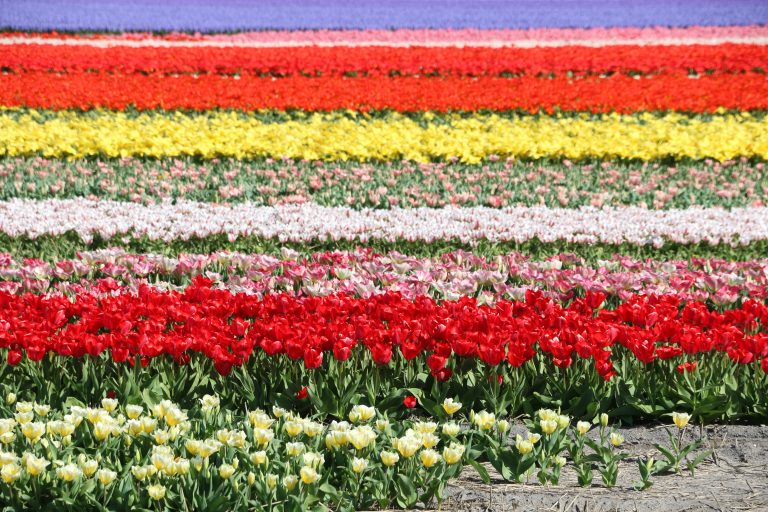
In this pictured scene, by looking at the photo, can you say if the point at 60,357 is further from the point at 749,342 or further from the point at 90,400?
the point at 749,342

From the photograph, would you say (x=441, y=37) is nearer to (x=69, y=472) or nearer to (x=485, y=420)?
(x=485, y=420)

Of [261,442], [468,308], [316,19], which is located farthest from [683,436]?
[316,19]

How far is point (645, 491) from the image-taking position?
117 inches

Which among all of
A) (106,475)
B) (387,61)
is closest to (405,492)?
(106,475)

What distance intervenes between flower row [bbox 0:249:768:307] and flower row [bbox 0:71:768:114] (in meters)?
9.01

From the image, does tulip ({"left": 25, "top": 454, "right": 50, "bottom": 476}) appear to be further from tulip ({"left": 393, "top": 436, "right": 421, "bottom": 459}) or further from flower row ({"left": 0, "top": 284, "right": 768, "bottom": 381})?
tulip ({"left": 393, "top": 436, "right": 421, "bottom": 459})

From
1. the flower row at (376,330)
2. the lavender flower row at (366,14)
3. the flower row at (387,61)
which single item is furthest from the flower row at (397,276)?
the lavender flower row at (366,14)

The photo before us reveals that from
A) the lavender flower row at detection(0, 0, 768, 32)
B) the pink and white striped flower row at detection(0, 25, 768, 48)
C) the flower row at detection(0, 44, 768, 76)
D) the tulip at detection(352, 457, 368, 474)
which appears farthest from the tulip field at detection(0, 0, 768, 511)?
the lavender flower row at detection(0, 0, 768, 32)

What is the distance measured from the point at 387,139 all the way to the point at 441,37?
1917 centimetres

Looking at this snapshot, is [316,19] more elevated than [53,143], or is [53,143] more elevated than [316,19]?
[316,19]

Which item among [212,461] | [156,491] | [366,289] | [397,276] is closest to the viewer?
[156,491]

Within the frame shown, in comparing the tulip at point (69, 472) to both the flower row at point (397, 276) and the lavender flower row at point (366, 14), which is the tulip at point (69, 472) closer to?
the flower row at point (397, 276)

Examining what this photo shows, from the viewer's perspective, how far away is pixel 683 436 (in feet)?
11.3

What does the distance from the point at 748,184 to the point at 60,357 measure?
744cm
